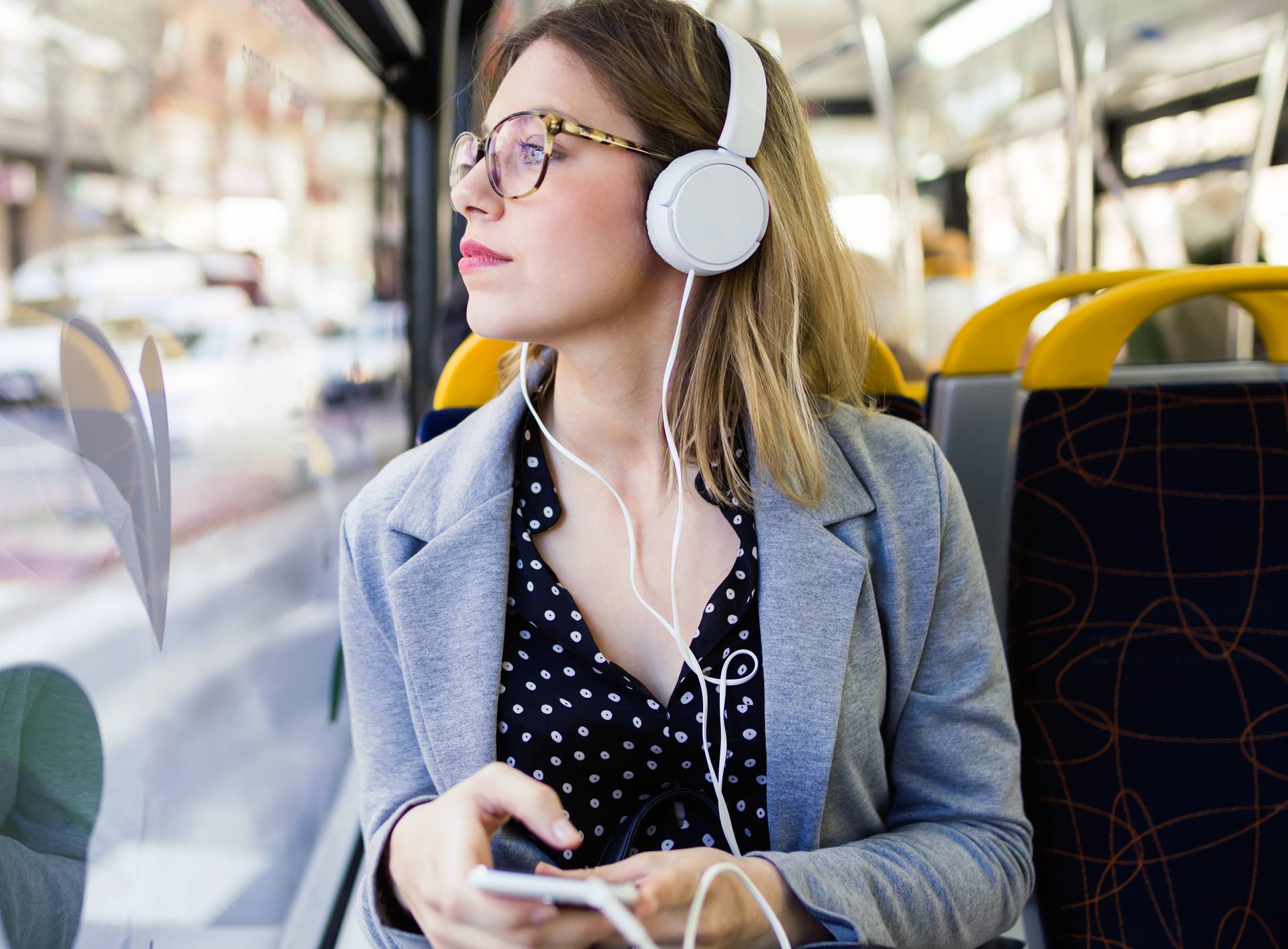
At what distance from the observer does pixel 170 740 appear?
47.9 inches

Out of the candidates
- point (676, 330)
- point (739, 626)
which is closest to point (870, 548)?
point (739, 626)

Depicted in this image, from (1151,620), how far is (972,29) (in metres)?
5.64

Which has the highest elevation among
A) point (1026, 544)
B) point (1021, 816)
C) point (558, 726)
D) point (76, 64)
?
point (76, 64)

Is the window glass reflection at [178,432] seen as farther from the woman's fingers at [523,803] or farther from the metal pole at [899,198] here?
the metal pole at [899,198]

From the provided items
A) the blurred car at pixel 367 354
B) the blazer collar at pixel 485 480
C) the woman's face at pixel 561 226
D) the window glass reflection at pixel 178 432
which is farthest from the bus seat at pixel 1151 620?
the blurred car at pixel 367 354

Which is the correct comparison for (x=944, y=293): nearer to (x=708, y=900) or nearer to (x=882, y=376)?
(x=882, y=376)

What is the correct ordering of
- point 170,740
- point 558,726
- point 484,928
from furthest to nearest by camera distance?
point 170,740 → point 558,726 → point 484,928

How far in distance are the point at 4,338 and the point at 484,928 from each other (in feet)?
2.06

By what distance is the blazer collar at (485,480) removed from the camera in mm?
1092

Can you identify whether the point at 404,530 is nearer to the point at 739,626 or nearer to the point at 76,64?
the point at 739,626

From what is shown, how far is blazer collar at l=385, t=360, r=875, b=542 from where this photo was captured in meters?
1.09

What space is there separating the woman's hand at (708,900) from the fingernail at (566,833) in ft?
0.20

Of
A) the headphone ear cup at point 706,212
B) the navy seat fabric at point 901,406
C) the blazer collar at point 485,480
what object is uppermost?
the headphone ear cup at point 706,212

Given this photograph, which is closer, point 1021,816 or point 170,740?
point 1021,816
